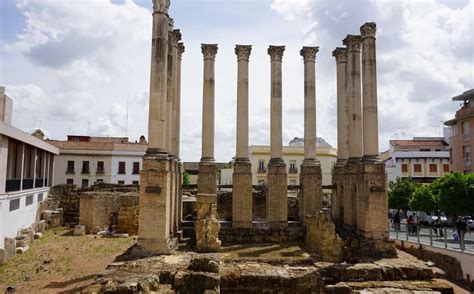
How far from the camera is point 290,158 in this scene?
148 ft

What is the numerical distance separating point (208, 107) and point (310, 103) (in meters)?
5.62

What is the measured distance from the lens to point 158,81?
51.8 ft

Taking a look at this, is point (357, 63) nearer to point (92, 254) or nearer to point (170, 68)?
point (170, 68)

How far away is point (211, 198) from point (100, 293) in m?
8.65

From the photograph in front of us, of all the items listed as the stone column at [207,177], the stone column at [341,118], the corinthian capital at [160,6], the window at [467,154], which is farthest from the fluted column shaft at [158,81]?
the window at [467,154]

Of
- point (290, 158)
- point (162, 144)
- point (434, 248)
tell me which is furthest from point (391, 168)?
point (162, 144)

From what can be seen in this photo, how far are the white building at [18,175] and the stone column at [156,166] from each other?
612 cm

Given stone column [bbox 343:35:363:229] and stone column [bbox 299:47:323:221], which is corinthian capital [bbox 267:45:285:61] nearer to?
stone column [bbox 299:47:323:221]

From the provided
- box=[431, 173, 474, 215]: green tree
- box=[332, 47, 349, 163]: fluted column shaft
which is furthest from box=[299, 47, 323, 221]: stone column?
box=[431, 173, 474, 215]: green tree

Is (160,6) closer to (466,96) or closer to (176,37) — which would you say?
(176,37)

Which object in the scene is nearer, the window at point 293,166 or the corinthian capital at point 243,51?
the corinthian capital at point 243,51

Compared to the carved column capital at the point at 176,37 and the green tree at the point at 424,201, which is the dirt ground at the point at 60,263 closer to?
the carved column capital at the point at 176,37

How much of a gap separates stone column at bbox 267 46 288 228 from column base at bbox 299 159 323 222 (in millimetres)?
1043

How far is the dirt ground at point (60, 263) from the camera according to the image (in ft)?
41.5
